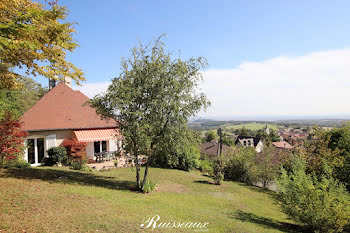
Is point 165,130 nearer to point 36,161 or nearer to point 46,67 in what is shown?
point 46,67

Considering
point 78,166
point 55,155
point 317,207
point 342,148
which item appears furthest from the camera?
point 55,155

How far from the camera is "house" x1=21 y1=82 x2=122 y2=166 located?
2245cm

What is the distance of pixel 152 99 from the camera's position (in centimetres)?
1321

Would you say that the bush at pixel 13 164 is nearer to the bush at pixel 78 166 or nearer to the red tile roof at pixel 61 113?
the bush at pixel 78 166

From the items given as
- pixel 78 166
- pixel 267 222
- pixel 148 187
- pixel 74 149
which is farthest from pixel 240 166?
pixel 74 149

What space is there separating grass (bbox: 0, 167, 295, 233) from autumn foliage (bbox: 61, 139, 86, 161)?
8.52 metres

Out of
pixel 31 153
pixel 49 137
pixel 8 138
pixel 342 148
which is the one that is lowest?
pixel 31 153

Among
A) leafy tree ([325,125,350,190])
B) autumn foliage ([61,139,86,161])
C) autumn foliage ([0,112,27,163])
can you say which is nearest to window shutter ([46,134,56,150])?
autumn foliage ([61,139,86,161])

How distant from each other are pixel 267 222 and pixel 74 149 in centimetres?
1897

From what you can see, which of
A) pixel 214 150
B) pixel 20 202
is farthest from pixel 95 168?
pixel 214 150

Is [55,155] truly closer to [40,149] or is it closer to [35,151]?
[35,151]

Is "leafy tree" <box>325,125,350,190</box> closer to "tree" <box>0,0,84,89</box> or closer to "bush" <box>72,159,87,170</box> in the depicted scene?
"tree" <box>0,0,84,89</box>

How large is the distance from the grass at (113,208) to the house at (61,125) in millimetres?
9957

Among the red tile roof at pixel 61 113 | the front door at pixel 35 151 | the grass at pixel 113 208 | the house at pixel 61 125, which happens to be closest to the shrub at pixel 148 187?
the grass at pixel 113 208
